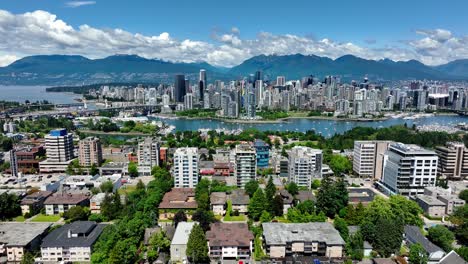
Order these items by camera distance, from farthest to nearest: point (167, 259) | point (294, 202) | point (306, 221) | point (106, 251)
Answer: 1. point (294, 202)
2. point (306, 221)
3. point (167, 259)
4. point (106, 251)

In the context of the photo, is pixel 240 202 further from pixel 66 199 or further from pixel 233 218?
pixel 66 199

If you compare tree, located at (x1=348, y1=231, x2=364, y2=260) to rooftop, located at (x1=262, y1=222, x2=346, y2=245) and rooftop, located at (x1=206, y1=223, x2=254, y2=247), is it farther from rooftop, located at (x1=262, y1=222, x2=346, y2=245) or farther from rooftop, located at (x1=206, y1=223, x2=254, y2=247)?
rooftop, located at (x1=206, y1=223, x2=254, y2=247)

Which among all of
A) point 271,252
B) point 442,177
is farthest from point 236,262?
point 442,177

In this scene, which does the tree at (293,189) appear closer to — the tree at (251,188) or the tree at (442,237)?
the tree at (251,188)

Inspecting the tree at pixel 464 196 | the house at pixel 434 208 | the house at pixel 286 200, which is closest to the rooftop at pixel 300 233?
the house at pixel 286 200

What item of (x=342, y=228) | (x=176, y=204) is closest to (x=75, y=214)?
(x=176, y=204)

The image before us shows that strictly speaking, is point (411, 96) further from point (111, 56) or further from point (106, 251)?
point (111, 56)
